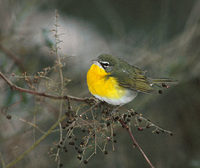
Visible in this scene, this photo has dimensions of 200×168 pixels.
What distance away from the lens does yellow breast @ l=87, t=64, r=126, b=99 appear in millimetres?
4418

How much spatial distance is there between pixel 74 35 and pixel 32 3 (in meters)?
2.23

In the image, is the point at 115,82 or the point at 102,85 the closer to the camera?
the point at 102,85

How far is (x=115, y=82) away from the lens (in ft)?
15.2

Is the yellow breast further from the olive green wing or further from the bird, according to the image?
the olive green wing

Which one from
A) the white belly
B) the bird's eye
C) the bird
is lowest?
the white belly

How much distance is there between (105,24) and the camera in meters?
9.05

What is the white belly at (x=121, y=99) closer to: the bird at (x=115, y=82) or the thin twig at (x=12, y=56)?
the bird at (x=115, y=82)

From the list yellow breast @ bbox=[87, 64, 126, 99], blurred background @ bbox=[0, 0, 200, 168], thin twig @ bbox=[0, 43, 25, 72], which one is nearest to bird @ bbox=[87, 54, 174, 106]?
yellow breast @ bbox=[87, 64, 126, 99]

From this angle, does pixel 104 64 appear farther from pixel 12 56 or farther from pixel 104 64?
pixel 12 56

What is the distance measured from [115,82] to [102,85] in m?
0.25

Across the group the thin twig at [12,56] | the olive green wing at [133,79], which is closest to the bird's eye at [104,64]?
the olive green wing at [133,79]

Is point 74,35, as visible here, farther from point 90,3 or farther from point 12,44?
point 12,44

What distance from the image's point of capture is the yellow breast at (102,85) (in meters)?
4.42

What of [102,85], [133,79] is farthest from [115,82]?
[133,79]
